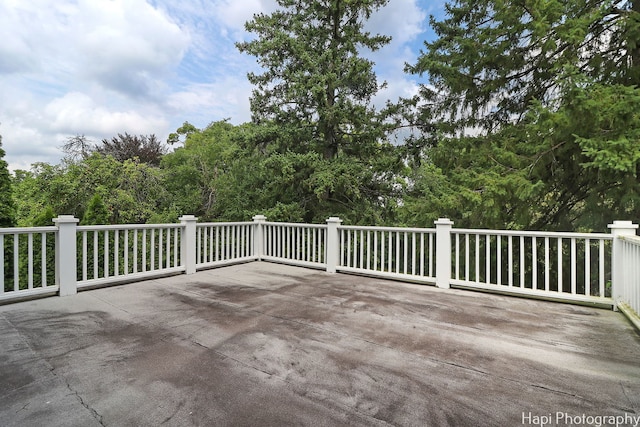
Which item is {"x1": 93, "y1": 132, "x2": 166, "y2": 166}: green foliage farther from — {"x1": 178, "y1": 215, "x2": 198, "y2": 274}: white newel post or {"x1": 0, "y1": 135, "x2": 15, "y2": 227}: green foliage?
{"x1": 178, "y1": 215, "x2": 198, "y2": 274}: white newel post

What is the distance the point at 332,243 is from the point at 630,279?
143 inches

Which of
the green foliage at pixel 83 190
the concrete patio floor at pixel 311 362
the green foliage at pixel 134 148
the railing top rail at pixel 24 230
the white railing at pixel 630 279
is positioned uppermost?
the green foliage at pixel 134 148

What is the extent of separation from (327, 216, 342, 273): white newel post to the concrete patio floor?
1.66 m

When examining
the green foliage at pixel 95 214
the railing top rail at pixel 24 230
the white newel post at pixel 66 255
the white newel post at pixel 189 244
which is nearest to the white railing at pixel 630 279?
the white newel post at pixel 189 244

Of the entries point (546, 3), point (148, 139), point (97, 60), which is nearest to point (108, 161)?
point (97, 60)

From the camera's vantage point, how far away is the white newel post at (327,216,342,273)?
17.6 ft

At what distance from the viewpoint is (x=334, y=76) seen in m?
8.08

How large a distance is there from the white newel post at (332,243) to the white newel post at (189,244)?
2.22 metres

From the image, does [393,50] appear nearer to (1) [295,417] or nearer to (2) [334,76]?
(2) [334,76]

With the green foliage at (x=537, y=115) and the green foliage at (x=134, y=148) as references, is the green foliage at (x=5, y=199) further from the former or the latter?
the green foliage at (x=537, y=115)

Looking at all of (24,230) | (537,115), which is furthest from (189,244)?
(537,115)

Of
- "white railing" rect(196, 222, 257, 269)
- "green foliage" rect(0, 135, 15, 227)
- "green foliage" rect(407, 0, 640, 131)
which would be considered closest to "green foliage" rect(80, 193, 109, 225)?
"green foliage" rect(0, 135, 15, 227)

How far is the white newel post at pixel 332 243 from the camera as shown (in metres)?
5.38

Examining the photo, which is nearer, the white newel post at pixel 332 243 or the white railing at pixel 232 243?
the white newel post at pixel 332 243
